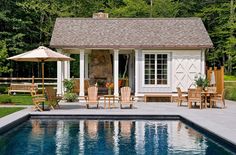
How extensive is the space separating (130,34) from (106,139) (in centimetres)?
1380

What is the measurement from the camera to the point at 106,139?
12570 mm

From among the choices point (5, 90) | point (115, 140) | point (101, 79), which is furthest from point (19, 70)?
point (115, 140)

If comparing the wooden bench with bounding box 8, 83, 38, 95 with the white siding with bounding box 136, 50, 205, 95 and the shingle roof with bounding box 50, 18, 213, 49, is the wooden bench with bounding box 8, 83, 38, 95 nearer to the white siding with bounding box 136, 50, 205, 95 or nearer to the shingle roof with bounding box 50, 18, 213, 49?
the shingle roof with bounding box 50, 18, 213, 49

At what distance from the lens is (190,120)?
50.1 ft

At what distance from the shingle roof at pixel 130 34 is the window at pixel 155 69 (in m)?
0.69

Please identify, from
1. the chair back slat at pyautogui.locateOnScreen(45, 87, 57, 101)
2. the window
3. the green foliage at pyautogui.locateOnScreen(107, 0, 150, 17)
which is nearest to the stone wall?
the window

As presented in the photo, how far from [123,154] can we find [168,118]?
270 inches

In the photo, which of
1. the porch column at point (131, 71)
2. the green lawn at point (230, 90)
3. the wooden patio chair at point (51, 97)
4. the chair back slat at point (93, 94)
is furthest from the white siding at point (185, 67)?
the wooden patio chair at point (51, 97)

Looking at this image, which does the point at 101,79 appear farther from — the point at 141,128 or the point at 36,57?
the point at 141,128

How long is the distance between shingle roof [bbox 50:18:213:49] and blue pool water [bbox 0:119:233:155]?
28.1 feet

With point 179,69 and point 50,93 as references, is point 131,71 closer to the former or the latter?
point 179,69

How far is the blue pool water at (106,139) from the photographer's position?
10.8 meters

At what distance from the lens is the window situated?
2436 centimetres

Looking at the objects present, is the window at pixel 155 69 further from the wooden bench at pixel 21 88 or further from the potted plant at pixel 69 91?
the wooden bench at pixel 21 88
